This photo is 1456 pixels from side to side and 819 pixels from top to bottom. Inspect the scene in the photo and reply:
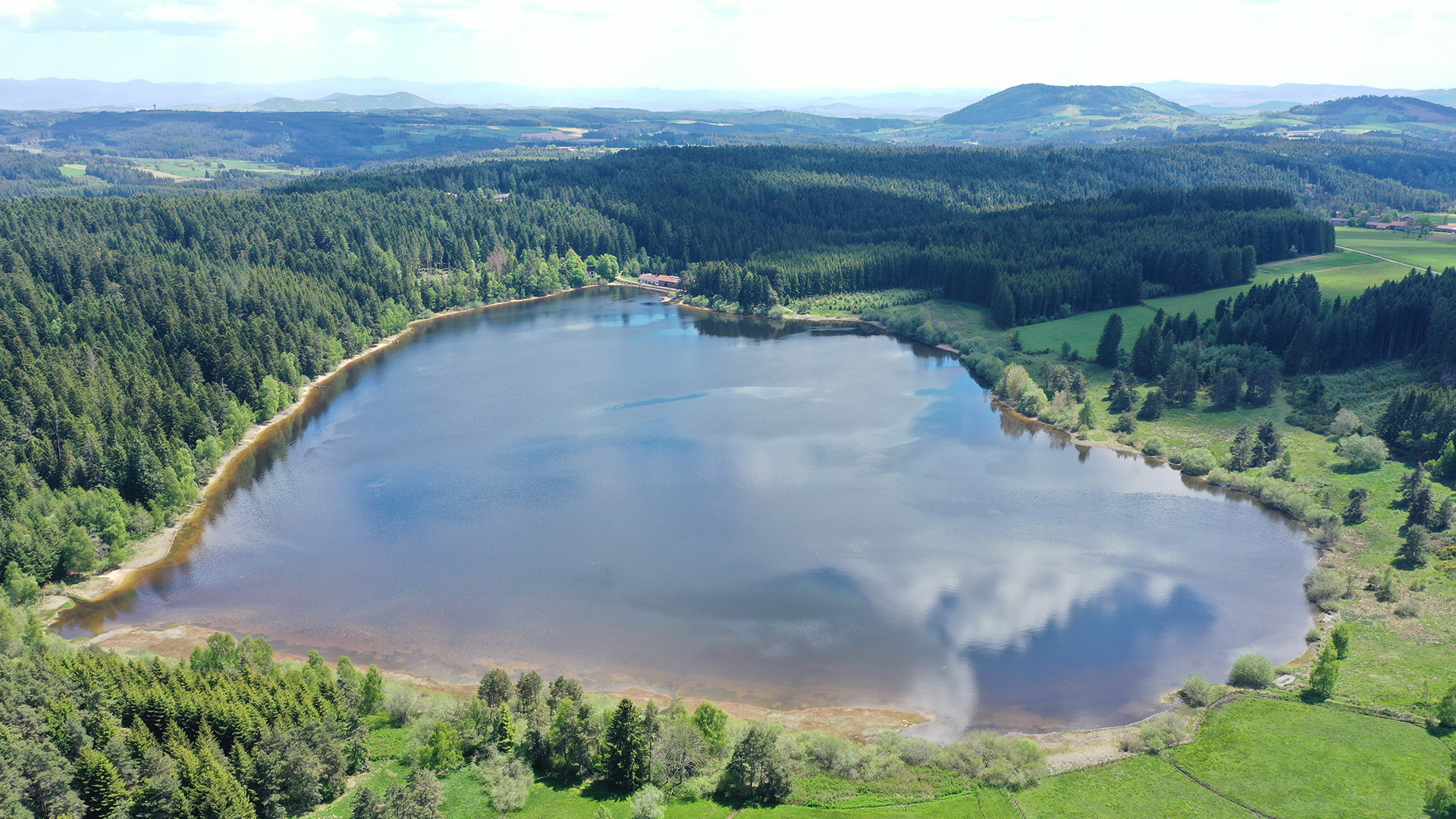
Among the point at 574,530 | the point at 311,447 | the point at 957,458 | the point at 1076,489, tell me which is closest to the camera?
the point at 574,530

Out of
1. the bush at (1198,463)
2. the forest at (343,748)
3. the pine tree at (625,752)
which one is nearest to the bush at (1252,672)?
the forest at (343,748)

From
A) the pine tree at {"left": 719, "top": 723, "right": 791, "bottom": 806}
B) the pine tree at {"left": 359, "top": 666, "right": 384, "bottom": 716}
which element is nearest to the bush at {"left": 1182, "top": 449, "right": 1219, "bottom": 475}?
the pine tree at {"left": 719, "top": 723, "right": 791, "bottom": 806}

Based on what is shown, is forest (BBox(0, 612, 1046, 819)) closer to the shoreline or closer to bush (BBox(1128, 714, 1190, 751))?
bush (BBox(1128, 714, 1190, 751))

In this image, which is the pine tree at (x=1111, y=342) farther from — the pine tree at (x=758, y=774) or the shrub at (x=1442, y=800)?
the pine tree at (x=758, y=774)

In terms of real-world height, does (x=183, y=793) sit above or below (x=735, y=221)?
below

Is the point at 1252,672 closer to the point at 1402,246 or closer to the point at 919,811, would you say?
the point at 919,811

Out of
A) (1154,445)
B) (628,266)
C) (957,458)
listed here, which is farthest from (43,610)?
(628,266)

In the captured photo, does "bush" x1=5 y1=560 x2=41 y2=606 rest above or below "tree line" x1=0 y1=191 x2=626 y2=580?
below

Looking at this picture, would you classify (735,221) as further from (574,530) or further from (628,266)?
(574,530)
